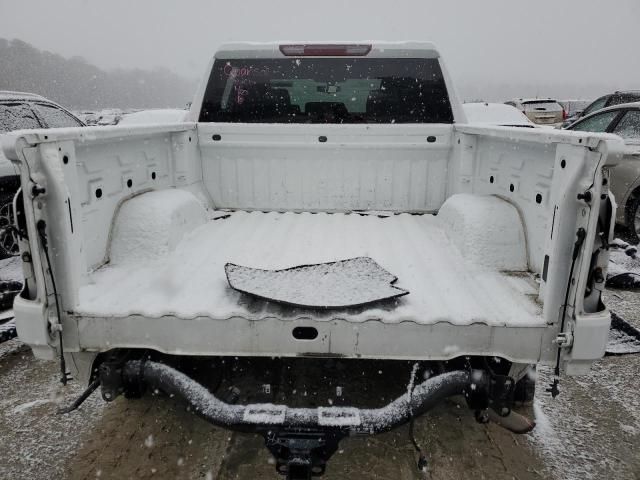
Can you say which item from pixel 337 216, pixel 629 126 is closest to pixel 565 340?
pixel 337 216

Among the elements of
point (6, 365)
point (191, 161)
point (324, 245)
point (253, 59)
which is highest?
point (253, 59)

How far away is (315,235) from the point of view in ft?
12.6

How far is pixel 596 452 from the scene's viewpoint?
2.99 metres

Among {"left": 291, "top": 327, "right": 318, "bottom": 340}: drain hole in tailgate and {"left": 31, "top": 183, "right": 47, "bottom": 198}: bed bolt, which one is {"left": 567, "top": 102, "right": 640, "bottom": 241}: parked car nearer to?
{"left": 291, "top": 327, "right": 318, "bottom": 340}: drain hole in tailgate

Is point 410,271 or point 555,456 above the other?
point 410,271

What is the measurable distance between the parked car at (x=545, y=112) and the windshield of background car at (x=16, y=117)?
2030 cm

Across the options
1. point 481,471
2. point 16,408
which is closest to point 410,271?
point 481,471

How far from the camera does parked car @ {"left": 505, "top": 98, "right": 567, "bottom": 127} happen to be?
2211 centimetres

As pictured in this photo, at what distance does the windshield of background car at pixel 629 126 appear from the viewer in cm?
764

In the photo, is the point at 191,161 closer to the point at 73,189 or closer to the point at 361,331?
the point at 73,189

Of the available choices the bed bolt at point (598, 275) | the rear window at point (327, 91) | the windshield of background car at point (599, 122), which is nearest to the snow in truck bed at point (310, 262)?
the bed bolt at point (598, 275)

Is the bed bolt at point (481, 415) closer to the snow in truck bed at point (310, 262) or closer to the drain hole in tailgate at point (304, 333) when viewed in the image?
the snow in truck bed at point (310, 262)

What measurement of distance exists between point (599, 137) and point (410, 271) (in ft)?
4.49

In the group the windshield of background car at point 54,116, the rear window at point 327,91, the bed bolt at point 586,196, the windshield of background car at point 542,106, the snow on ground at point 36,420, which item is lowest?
the snow on ground at point 36,420
